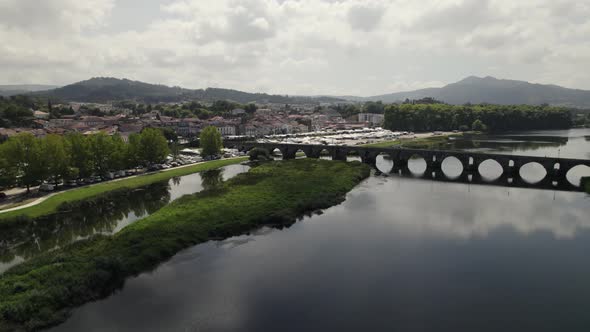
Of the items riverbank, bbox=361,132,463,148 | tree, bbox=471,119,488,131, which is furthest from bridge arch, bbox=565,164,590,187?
tree, bbox=471,119,488,131

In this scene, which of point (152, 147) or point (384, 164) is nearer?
point (152, 147)

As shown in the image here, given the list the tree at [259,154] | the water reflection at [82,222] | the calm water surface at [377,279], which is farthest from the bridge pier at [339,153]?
the calm water surface at [377,279]

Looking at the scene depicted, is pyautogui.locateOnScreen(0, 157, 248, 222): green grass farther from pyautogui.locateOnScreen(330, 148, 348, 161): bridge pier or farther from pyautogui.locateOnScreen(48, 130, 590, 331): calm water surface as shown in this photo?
pyautogui.locateOnScreen(330, 148, 348, 161): bridge pier

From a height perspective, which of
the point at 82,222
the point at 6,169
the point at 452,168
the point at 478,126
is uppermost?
the point at 478,126

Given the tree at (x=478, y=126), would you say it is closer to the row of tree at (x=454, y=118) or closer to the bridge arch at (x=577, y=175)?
the row of tree at (x=454, y=118)

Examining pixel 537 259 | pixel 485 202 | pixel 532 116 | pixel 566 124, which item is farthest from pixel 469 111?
pixel 537 259

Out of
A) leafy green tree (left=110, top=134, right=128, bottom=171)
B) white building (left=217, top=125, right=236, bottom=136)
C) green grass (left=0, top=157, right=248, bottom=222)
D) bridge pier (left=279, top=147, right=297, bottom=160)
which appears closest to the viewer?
green grass (left=0, top=157, right=248, bottom=222)

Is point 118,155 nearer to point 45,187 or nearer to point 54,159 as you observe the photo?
point 54,159

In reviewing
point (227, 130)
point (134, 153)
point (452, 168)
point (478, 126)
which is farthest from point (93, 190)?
point (478, 126)
